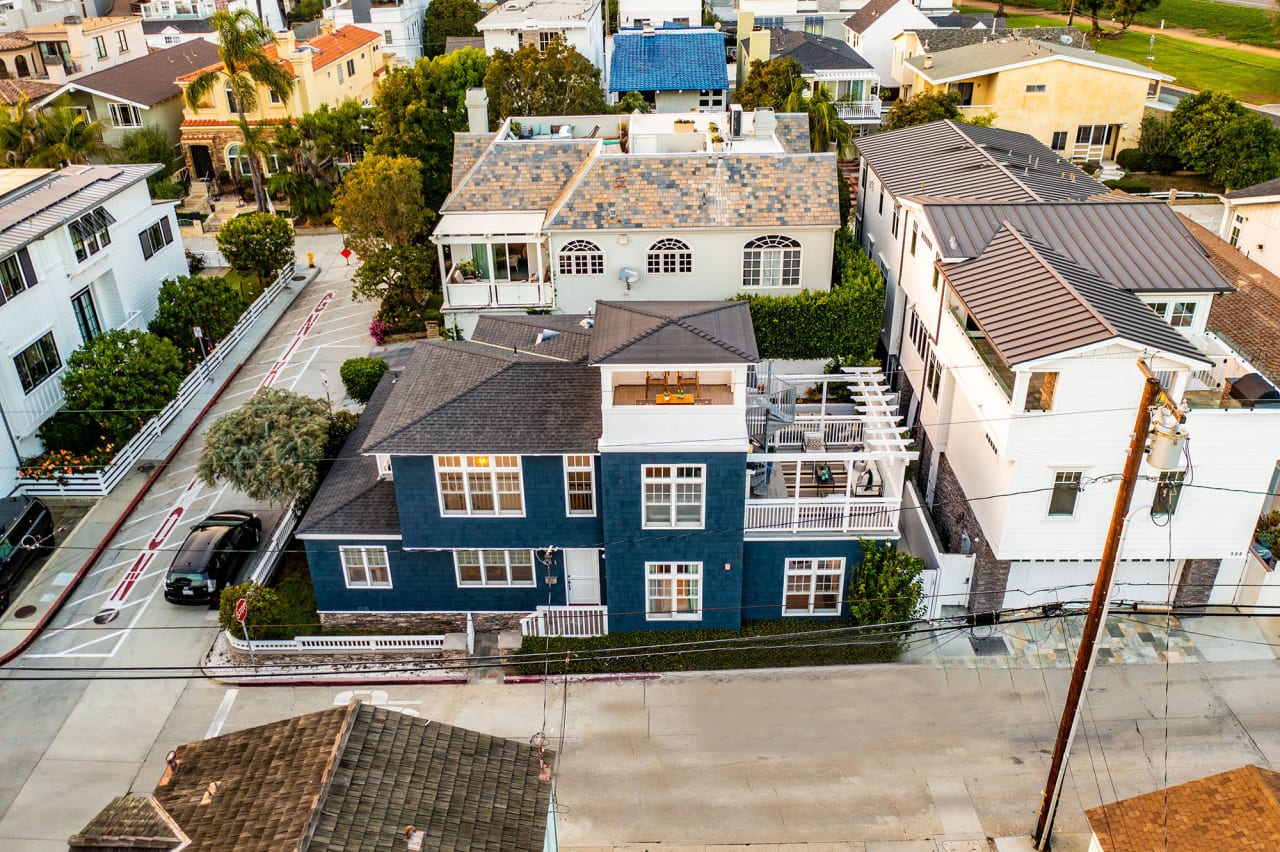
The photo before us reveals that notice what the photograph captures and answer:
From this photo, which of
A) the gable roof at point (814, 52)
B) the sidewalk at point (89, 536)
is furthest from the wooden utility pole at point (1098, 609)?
the gable roof at point (814, 52)

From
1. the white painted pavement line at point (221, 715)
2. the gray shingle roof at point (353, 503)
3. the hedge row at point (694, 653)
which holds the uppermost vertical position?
the gray shingle roof at point (353, 503)

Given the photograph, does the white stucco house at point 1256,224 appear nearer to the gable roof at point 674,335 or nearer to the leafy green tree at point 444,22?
the gable roof at point 674,335

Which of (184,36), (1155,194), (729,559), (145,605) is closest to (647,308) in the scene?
(729,559)

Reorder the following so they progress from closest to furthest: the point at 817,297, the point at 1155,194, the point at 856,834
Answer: the point at 856,834 → the point at 817,297 → the point at 1155,194

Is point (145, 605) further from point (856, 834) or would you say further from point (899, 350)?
point (899, 350)

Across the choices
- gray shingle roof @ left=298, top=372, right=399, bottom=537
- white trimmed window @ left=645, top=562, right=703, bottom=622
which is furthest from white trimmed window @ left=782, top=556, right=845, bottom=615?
gray shingle roof @ left=298, top=372, right=399, bottom=537

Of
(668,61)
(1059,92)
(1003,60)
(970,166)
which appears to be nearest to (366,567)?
(970,166)

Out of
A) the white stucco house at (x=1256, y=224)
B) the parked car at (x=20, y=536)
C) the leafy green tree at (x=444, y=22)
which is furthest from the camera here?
the leafy green tree at (x=444, y=22)
